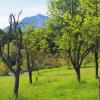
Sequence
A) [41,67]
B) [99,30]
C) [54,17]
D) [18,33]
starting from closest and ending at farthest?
[18,33], [99,30], [54,17], [41,67]

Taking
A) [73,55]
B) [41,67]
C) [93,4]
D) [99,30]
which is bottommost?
[41,67]

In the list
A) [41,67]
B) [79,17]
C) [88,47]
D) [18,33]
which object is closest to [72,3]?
[79,17]

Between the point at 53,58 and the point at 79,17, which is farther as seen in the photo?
the point at 53,58

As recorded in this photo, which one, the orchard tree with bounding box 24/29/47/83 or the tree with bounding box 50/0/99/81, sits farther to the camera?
the orchard tree with bounding box 24/29/47/83

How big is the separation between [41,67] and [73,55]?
230 ft

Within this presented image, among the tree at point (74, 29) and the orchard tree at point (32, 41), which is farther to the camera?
the orchard tree at point (32, 41)

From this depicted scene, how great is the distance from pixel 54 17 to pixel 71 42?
3.69 m

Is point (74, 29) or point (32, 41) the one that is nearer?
point (74, 29)

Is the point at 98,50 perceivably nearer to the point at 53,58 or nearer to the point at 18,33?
the point at 18,33

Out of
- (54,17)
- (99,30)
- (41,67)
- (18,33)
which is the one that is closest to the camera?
(18,33)

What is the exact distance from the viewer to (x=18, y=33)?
28.6 meters

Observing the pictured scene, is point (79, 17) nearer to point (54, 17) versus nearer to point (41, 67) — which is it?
point (54, 17)

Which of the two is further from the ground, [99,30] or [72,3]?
[72,3]

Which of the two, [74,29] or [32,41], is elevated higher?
[74,29]
